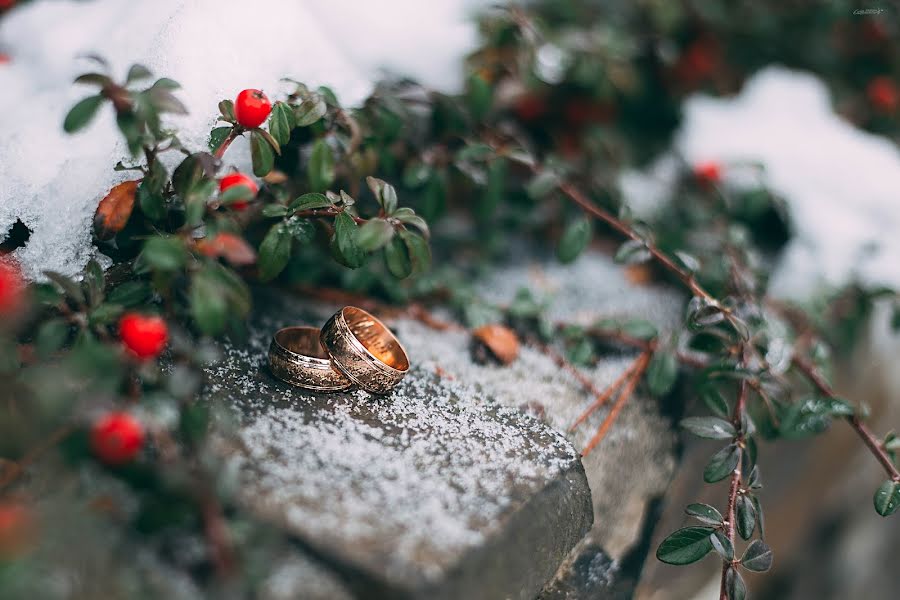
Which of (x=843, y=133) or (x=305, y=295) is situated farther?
(x=843, y=133)

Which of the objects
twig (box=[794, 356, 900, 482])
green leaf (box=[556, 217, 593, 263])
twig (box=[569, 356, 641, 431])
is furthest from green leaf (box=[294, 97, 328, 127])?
twig (box=[794, 356, 900, 482])

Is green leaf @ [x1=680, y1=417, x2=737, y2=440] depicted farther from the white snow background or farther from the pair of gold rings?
the white snow background

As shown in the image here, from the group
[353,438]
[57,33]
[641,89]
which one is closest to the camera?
[353,438]

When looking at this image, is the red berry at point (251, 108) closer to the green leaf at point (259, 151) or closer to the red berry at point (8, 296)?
the green leaf at point (259, 151)

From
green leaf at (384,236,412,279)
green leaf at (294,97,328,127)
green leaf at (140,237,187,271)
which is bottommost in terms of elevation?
green leaf at (384,236,412,279)

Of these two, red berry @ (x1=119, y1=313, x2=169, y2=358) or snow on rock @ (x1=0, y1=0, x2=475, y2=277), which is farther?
snow on rock @ (x1=0, y1=0, x2=475, y2=277)

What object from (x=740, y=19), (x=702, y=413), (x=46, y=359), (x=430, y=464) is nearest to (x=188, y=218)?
(x=46, y=359)

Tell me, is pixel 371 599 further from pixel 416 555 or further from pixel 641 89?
pixel 641 89

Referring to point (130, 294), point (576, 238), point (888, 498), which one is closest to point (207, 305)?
point (130, 294)
